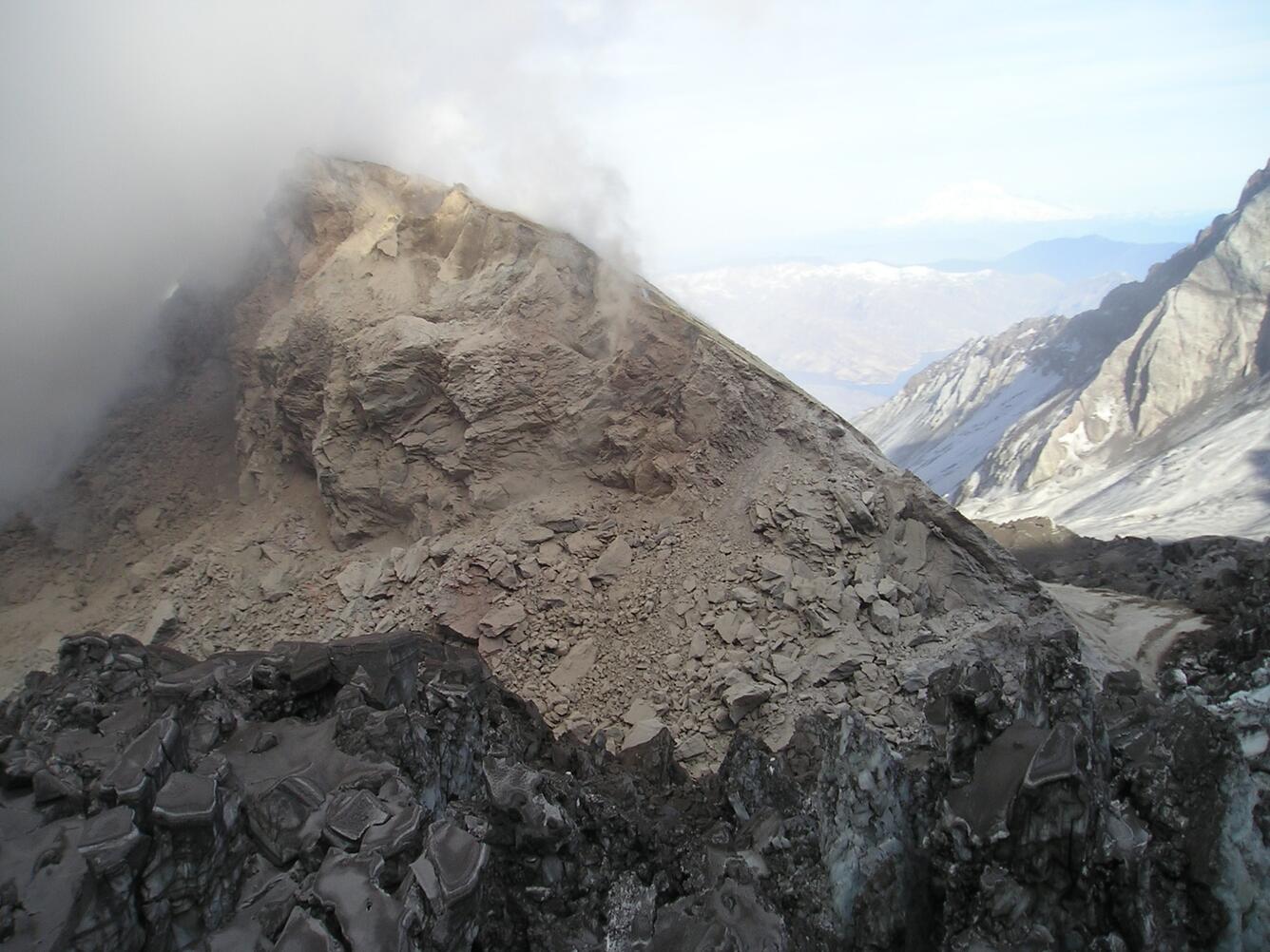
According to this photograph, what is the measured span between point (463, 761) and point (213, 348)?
9.33 meters

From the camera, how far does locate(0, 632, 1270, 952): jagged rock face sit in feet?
13.5

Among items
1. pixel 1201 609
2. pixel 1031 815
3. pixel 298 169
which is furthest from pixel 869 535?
pixel 298 169

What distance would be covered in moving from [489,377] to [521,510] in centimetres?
166

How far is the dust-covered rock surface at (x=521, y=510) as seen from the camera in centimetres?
862

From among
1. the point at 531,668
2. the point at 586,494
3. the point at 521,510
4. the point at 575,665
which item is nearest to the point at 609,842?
the point at 575,665

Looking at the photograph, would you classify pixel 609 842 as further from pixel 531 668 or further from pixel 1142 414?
pixel 1142 414

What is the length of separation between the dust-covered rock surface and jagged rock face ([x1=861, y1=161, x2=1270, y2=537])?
17.0 meters

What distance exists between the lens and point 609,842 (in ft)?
17.9

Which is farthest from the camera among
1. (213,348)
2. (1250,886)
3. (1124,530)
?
(1124,530)

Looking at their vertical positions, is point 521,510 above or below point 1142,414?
below

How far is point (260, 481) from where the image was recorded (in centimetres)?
1179

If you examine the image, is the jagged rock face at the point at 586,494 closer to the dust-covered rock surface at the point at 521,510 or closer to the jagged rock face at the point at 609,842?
the dust-covered rock surface at the point at 521,510

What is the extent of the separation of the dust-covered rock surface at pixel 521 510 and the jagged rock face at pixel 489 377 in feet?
0.12

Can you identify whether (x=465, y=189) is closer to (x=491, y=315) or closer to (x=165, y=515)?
(x=491, y=315)
